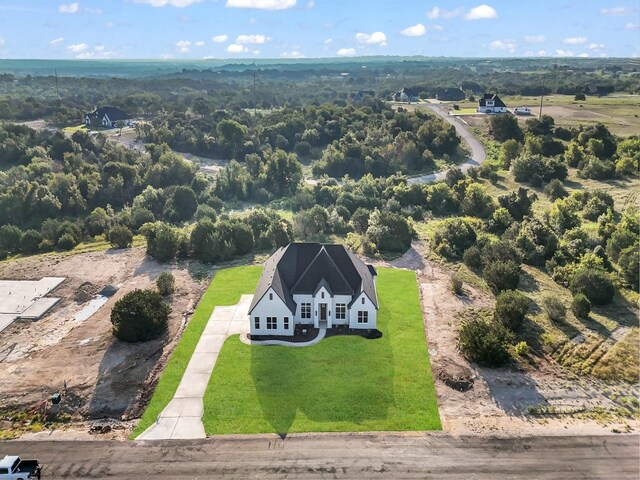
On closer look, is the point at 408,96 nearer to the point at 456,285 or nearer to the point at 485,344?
the point at 456,285

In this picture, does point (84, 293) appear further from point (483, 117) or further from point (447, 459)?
point (483, 117)

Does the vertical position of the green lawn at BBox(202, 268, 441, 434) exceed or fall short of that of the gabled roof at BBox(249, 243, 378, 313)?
it falls short

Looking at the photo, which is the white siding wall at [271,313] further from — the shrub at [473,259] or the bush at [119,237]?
the bush at [119,237]

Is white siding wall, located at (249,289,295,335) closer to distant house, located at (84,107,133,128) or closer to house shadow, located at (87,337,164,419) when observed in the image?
house shadow, located at (87,337,164,419)

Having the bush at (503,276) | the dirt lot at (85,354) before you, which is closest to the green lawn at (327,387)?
the dirt lot at (85,354)

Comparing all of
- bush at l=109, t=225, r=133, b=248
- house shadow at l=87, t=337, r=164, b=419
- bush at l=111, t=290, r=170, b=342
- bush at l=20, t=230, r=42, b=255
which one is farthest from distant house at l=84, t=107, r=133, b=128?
house shadow at l=87, t=337, r=164, b=419

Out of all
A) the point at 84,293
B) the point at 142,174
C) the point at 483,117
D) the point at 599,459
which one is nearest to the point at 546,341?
the point at 599,459
